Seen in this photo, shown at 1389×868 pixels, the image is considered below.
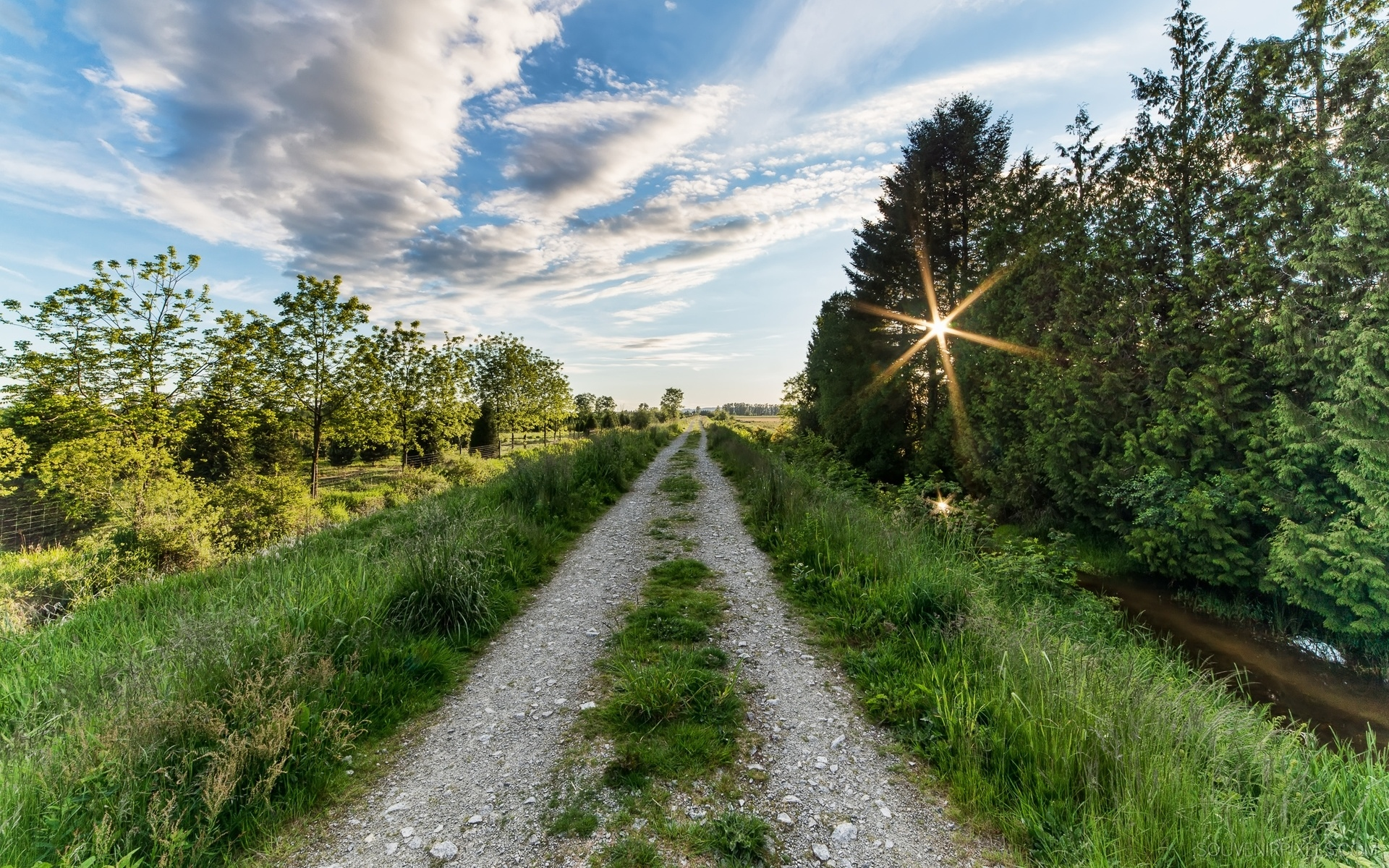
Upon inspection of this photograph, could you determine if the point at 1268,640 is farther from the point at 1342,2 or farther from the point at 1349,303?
the point at 1342,2

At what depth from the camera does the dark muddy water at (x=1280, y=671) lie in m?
5.88

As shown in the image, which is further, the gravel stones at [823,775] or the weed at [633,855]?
the gravel stones at [823,775]

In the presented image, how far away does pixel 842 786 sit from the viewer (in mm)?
3191

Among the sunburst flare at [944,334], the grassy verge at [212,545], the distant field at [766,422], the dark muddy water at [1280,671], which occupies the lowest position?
the dark muddy water at [1280,671]

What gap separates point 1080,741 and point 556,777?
3442 mm

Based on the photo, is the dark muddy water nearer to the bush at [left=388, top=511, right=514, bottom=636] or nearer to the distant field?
the bush at [left=388, top=511, right=514, bottom=636]

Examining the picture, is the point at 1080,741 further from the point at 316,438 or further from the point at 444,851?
the point at 316,438

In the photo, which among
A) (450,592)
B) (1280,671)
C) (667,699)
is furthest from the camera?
(1280,671)

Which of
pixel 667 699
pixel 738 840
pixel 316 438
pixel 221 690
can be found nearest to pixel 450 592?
pixel 221 690

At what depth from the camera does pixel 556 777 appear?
129 inches

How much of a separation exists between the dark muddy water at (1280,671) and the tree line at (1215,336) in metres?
0.70

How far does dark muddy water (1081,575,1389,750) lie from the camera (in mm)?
5883

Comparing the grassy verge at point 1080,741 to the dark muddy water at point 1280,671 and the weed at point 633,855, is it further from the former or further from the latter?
the weed at point 633,855

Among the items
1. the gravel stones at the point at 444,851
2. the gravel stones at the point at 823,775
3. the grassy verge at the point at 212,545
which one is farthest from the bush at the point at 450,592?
the grassy verge at the point at 212,545
